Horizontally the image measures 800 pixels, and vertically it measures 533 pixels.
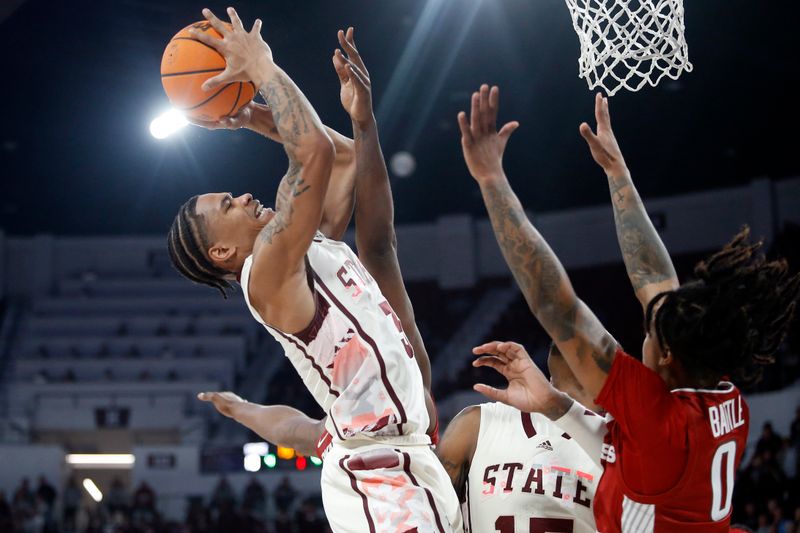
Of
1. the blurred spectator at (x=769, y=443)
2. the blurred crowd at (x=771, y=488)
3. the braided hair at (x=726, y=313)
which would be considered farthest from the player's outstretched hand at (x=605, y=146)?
the blurred spectator at (x=769, y=443)

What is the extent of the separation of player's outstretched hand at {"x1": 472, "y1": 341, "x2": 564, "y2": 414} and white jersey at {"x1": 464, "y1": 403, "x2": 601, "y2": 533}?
1.71 feet

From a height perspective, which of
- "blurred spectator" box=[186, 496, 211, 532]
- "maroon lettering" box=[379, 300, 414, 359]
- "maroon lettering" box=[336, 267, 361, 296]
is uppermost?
"maroon lettering" box=[336, 267, 361, 296]

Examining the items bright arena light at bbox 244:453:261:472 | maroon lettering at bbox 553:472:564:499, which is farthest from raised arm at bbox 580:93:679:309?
bright arena light at bbox 244:453:261:472

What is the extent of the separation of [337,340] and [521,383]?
588 mm

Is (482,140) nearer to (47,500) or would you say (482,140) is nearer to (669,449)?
(669,449)

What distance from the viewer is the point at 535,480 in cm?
325

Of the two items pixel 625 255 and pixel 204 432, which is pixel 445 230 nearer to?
pixel 204 432

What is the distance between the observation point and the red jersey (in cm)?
255

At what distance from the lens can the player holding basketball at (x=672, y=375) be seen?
2.55m

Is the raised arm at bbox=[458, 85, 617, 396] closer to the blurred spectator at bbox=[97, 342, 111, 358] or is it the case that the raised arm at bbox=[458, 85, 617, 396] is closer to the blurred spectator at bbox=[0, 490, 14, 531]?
the blurred spectator at bbox=[0, 490, 14, 531]

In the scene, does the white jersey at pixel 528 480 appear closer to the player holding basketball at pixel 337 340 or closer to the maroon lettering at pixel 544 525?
the maroon lettering at pixel 544 525

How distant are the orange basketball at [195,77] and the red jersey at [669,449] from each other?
66.2 inches

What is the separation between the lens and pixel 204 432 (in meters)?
17.0

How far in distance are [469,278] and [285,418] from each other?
55.0 ft
